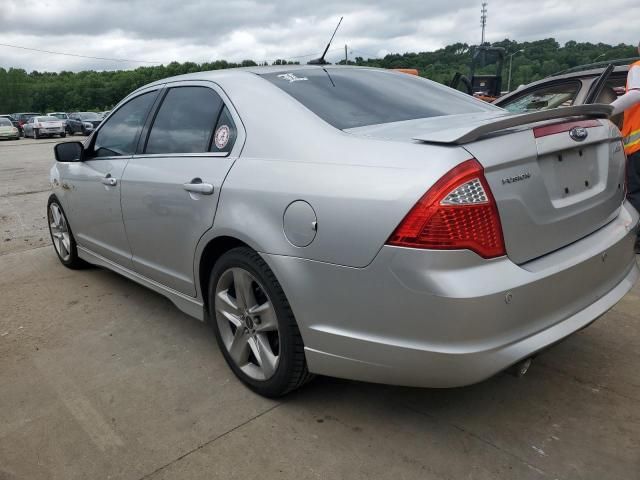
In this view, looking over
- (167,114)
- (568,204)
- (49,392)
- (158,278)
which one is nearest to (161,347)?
(158,278)

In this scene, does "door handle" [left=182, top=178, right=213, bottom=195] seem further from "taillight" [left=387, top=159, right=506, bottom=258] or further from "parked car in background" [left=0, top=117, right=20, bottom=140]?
"parked car in background" [left=0, top=117, right=20, bottom=140]

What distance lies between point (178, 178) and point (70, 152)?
1673 millimetres

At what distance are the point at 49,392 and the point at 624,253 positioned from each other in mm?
2965

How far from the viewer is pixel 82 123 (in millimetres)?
32188

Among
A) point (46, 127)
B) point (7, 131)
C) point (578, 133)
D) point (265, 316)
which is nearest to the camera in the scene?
point (578, 133)

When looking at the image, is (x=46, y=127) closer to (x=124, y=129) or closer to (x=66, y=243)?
(x=66, y=243)

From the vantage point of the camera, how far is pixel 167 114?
11.1 feet

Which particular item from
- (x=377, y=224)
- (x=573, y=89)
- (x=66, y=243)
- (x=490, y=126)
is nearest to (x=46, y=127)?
(x=66, y=243)

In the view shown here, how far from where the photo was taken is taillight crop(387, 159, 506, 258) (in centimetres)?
194

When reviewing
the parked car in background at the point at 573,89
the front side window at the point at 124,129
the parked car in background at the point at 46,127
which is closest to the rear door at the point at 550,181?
the front side window at the point at 124,129

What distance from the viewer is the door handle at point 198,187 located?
2.77m

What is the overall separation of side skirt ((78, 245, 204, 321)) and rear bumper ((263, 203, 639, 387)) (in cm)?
91

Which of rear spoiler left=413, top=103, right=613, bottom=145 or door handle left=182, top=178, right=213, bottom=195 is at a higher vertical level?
rear spoiler left=413, top=103, right=613, bottom=145

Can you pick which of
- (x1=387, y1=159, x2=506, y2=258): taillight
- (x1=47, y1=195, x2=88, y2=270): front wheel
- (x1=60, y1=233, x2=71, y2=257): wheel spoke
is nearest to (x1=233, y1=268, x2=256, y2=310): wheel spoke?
(x1=387, y1=159, x2=506, y2=258): taillight
